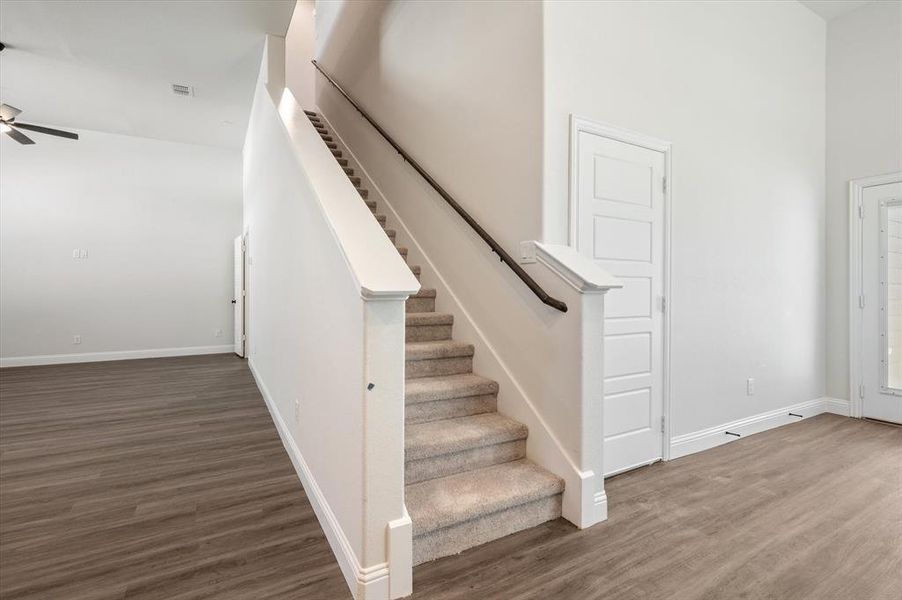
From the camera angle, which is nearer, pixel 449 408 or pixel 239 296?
pixel 449 408

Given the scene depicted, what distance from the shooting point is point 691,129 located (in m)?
3.17

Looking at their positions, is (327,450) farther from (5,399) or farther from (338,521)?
(5,399)

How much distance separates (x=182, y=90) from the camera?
5.40 meters

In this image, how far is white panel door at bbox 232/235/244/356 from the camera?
22.8ft

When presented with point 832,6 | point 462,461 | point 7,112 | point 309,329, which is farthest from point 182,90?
point 832,6

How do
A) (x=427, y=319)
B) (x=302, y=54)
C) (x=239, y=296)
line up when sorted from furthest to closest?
(x=302, y=54) < (x=239, y=296) < (x=427, y=319)

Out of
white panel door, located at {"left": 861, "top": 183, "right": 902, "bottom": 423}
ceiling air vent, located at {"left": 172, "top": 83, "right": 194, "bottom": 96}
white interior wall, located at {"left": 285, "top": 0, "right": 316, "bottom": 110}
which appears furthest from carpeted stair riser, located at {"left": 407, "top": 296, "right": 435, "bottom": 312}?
white interior wall, located at {"left": 285, "top": 0, "right": 316, "bottom": 110}

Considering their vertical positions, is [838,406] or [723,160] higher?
[723,160]

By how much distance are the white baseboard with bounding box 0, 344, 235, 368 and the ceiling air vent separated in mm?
4081

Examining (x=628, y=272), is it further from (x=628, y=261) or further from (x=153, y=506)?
(x=153, y=506)

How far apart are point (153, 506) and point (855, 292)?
596 centimetres

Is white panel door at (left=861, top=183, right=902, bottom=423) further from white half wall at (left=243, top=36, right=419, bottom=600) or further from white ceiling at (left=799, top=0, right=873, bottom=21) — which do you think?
white half wall at (left=243, top=36, right=419, bottom=600)

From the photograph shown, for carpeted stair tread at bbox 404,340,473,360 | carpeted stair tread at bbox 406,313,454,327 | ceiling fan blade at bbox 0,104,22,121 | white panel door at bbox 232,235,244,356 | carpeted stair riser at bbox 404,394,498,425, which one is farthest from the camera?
white panel door at bbox 232,235,244,356

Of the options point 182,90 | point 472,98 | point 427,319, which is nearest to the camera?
point 472,98
